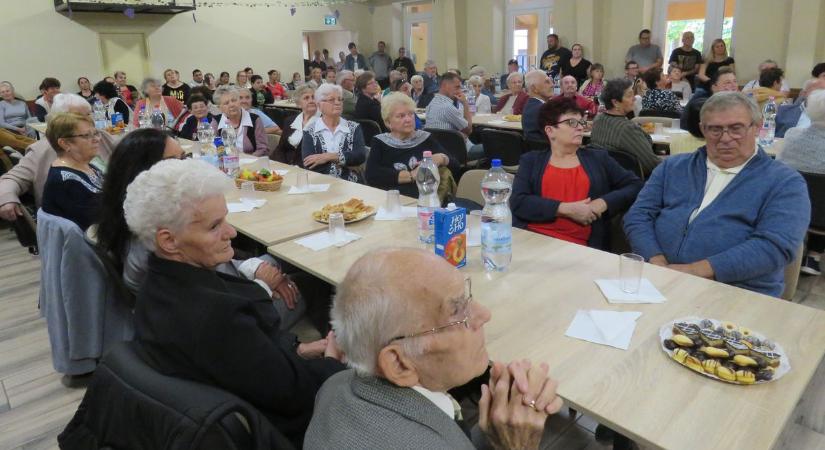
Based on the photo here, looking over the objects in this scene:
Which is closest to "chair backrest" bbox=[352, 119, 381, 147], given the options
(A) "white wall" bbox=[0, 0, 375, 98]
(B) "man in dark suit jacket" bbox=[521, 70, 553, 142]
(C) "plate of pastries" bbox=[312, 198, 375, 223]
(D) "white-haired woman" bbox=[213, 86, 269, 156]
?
(D) "white-haired woman" bbox=[213, 86, 269, 156]

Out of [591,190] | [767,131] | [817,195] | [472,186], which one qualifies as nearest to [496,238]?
[591,190]

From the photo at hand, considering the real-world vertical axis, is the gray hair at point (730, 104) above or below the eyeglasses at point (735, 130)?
above

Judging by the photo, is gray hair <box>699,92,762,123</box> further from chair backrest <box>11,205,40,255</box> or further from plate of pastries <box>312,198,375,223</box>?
chair backrest <box>11,205,40,255</box>

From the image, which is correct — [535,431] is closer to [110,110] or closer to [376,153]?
[376,153]

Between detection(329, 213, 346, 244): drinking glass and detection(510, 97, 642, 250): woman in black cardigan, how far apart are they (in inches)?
35.4

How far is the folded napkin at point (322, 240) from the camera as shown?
228 centimetres

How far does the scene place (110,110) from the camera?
272 inches

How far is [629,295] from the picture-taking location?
1700 mm

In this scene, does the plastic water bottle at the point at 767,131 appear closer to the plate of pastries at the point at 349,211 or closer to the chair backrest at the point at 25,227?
the plate of pastries at the point at 349,211

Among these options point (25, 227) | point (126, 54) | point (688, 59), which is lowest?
point (25, 227)

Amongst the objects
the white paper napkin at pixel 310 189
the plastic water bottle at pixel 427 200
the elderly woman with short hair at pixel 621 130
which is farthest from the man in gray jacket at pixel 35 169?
the elderly woman with short hair at pixel 621 130

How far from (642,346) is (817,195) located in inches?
96.8

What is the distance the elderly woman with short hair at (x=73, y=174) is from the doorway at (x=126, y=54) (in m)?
10.6

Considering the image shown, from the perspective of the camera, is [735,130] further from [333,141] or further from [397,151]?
[333,141]
